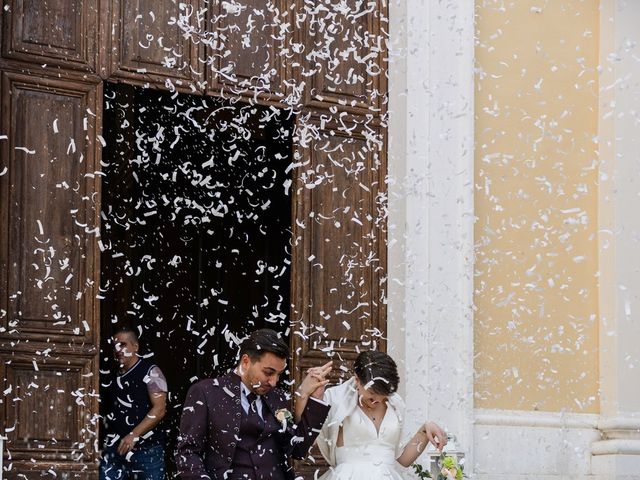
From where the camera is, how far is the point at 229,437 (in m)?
6.68

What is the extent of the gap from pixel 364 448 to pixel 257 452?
999mm

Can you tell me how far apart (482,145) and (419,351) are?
141 cm

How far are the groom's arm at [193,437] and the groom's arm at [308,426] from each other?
1.75 ft

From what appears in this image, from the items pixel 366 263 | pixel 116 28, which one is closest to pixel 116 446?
pixel 366 263

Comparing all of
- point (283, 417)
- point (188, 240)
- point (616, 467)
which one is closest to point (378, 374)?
point (283, 417)

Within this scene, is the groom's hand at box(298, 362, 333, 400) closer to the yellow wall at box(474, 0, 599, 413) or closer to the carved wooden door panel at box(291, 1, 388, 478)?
the carved wooden door panel at box(291, 1, 388, 478)

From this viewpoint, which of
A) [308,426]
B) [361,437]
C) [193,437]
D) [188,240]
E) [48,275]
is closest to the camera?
[193,437]

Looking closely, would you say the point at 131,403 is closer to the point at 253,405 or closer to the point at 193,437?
the point at 253,405

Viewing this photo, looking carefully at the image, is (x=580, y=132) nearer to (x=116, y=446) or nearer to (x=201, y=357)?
(x=116, y=446)

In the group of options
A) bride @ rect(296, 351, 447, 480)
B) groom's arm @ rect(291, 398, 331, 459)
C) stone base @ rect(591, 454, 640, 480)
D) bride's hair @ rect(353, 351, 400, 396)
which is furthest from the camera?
stone base @ rect(591, 454, 640, 480)

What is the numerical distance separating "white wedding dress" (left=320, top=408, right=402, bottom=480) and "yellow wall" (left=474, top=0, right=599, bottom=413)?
178 cm

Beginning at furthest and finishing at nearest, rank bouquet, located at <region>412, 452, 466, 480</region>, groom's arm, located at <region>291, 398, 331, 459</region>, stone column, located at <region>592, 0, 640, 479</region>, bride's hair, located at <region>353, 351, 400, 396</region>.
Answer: stone column, located at <region>592, 0, 640, 479</region>
bouquet, located at <region>412, 452, 466, 480</region>
bride's hair, located at <region>353, 351, 400, 396</region>
groom's arm, located at <region>291, 398, 331, 459</region>

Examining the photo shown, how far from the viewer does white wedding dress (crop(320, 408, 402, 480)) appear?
298 inches

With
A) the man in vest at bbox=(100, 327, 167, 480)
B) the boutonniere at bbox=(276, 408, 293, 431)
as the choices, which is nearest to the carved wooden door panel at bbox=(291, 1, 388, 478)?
the man in vest at bbox=(100, 327, 167, 480)
